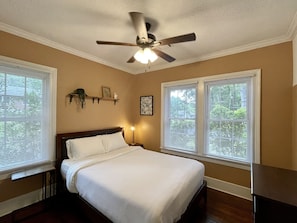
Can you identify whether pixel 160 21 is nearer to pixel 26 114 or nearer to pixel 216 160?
pixel 26 114

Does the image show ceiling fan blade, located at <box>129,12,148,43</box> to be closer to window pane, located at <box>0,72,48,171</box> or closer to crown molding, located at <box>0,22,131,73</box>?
crown molding, located at <box>0,22,131,73</box>

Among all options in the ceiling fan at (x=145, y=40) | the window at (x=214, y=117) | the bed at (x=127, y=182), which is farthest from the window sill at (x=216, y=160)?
the ceiling fan at (x=145, y=40)

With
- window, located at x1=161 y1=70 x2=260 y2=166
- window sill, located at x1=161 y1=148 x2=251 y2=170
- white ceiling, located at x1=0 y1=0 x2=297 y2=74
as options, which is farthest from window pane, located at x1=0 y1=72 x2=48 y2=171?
window sill, located at x1=161 y1=148 x2=251 y2=170

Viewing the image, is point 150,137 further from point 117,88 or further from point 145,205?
point 145,205

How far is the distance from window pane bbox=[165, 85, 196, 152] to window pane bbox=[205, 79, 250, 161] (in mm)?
338

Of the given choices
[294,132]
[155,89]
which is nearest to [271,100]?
[294,132]

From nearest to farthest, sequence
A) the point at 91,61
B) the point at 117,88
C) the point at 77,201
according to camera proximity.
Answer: the point at 77,201 → the point at 91,61 → the point at 117,88

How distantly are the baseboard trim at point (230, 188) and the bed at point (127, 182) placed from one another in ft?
2.15

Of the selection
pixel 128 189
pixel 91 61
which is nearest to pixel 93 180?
pixel 128 189

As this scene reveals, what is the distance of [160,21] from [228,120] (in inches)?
81.6

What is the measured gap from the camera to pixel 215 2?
64.2 inches

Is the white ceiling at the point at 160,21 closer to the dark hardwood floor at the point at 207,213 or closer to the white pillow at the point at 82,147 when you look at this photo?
the white pillow at the point at 82,147

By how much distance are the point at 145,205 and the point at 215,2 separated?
2.12 m

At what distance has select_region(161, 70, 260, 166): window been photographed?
2.64 metres
